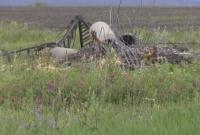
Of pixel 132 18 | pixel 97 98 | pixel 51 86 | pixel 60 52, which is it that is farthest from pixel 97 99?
pixel 132 18

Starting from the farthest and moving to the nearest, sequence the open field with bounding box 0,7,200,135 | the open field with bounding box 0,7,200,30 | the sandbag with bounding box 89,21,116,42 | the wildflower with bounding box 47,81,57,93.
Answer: the open field with bounding box 0,7,200,30, the sandbag with bounding box 89,21,116,42, the wildflower with bounding box 47,81,57,93, the open field with bounding box 0,7,200,135

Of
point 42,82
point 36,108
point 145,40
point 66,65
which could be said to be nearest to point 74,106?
point 36,108

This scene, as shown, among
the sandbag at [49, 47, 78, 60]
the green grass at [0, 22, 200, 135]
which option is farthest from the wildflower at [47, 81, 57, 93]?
the sandbag at [49, 47, 78, 60]

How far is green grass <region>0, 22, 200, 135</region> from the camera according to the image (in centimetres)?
605

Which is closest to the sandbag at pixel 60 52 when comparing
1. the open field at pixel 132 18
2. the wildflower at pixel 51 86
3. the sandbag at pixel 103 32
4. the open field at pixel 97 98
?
the open field at pixel 97 98

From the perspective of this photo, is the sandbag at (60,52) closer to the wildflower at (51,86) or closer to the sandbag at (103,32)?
the sandbag at (103,32)

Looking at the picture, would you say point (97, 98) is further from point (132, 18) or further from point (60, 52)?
point (132, 18)

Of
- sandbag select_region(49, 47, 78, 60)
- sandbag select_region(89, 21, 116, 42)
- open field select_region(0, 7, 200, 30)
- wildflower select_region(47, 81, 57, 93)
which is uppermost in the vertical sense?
sandbag select_region(89, 21, 116, 42)

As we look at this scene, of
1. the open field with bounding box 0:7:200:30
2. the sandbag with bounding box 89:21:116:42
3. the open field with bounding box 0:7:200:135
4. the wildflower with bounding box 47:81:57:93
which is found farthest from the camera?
the open field with bounding box 0:7:200:30

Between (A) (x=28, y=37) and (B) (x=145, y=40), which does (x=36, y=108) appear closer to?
(B) (x=145, y=40)

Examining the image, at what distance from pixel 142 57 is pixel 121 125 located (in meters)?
4.62

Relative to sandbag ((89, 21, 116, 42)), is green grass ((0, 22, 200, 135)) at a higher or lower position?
lower

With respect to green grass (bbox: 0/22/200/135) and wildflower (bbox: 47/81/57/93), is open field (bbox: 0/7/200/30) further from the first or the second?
wildflower (bbox: 47/81/57/93)

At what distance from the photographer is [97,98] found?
7.68 metres
